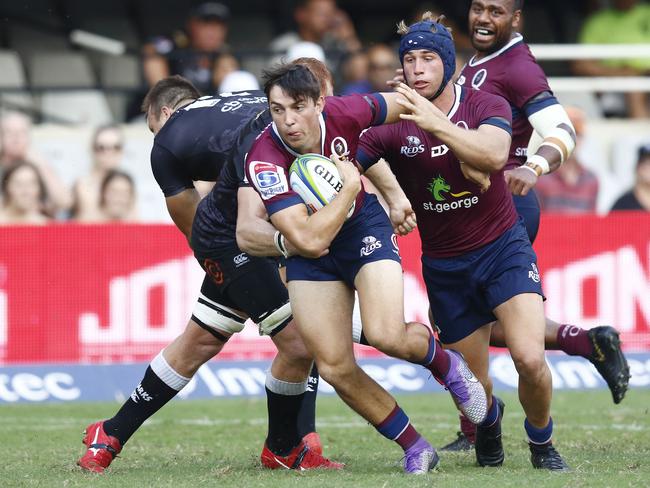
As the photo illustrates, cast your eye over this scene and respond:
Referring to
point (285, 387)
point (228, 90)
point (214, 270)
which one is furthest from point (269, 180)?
→ point (228, 90)

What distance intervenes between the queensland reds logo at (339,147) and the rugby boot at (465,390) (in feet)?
4.03

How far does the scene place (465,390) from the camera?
7.07 metres

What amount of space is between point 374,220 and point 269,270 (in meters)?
0.84

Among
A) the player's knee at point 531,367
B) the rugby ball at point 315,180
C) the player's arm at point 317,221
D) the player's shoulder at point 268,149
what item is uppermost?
the player's shoulder at point 268,149

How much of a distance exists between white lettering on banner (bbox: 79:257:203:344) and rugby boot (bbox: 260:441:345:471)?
14.5 ft

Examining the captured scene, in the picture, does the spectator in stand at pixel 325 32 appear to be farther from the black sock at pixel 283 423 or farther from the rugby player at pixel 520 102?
the black sock at pixel 283 423

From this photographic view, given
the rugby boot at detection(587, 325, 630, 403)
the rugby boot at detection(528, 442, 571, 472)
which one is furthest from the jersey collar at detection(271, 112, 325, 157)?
the rugby boot at detection(587, 325, 630, 403)

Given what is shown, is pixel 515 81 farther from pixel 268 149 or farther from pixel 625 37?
pixel 625 37

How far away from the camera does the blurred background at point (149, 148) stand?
39.3ft

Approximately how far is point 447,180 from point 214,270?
4.69 feet

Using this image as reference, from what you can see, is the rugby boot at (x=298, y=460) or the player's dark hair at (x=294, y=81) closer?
the player's dark hair at (x=294, y=81)

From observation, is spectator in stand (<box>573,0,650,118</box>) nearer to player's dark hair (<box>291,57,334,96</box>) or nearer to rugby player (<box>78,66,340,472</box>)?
rugby player (<box>78,66,340,472</box>)

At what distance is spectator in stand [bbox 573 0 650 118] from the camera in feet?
53.6

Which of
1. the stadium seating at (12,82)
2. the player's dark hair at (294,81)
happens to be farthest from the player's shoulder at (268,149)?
the stadium seating at (12,82)
